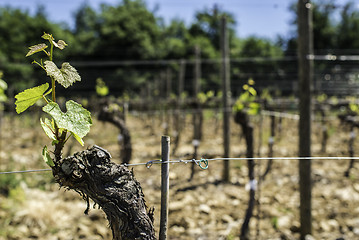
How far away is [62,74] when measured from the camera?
119cm

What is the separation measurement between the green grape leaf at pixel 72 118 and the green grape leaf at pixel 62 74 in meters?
0.08

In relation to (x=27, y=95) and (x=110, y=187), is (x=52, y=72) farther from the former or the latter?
(x=110, y=187)

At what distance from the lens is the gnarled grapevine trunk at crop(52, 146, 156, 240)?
1.29 m

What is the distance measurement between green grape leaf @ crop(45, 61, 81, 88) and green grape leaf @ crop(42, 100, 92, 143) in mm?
81

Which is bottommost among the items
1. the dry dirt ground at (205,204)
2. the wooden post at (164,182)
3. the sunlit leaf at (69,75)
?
the dry dirt ground at (205,204)

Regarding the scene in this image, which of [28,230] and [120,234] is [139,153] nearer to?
[28,230]

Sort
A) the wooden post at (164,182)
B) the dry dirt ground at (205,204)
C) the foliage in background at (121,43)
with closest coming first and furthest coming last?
the wooden post at (164,182), the dry dirt ground at (205,204), the foliage in background at (121,43)

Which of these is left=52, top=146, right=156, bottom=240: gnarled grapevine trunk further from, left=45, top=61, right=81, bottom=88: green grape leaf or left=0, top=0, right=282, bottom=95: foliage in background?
left=0, top=0, right=282, bottom=95: foliage in background

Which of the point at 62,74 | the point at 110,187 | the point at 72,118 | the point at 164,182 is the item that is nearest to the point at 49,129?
the point at 72,118

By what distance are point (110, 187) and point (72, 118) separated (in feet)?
1.01

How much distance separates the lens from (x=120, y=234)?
1382mm

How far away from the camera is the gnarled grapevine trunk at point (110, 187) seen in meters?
1.29

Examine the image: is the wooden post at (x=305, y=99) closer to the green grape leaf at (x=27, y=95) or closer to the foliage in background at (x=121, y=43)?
the green grape leaf at (x=27, y=95)

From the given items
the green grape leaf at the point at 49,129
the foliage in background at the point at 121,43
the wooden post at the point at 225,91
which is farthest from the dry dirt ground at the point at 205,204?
the foliage in background at the point at 121,43
